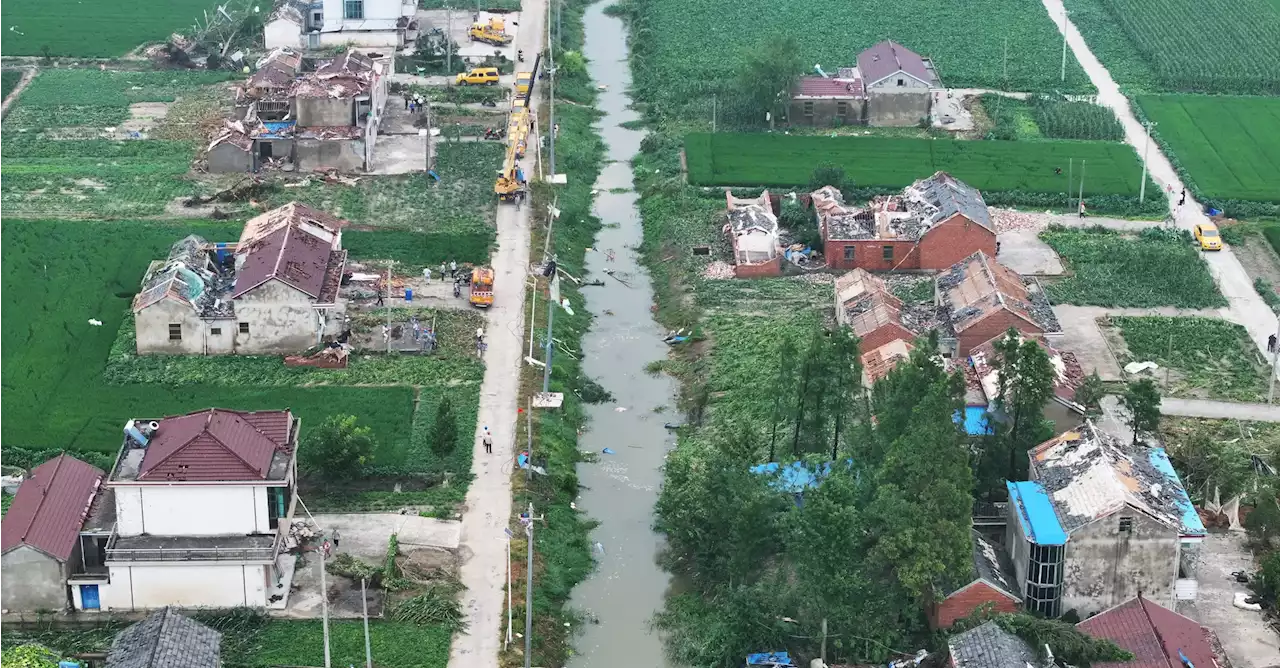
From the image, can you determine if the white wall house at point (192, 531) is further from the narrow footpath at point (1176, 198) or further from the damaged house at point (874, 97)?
the damaged house at point (874, 97)

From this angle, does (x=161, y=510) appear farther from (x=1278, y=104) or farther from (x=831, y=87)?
(x=1278, y=104)

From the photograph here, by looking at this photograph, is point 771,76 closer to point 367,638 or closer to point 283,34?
point 283,34

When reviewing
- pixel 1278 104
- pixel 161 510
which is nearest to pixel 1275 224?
pixel 1278 104

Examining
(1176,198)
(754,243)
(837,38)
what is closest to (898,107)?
(837,38)

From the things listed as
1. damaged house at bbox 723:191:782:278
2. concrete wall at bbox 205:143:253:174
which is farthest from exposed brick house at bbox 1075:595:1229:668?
concrete wall at bbox 205:143:253:174

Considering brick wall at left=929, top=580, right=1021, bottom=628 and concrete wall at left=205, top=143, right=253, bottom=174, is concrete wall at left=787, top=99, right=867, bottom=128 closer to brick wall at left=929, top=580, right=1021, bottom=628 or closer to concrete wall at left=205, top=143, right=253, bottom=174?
concrete wall at left=205, top=143, right=253, bottom=174

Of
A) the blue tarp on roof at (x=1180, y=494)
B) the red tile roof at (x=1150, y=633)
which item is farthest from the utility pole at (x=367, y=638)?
the blue tarp on roof at (x=1180, y=494)
